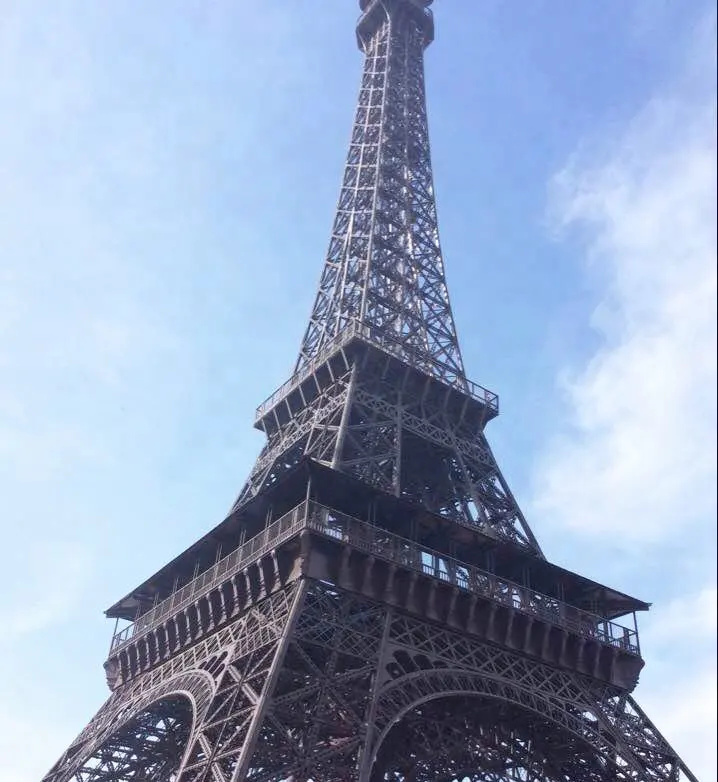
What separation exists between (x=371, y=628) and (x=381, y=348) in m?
15.7

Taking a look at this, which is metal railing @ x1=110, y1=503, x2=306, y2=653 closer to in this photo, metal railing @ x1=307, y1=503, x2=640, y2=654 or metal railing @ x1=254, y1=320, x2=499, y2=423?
metal railing @ x1=307, y1=503, x2=640, y2=654

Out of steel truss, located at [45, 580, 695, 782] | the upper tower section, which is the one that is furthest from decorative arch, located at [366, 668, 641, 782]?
the upper tower section

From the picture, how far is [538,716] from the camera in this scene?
33.9 m

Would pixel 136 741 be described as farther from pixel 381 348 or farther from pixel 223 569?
pixel 381 348

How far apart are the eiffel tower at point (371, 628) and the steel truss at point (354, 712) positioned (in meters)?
0.08

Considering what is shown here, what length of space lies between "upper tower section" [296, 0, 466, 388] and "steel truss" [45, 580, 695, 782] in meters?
15.9

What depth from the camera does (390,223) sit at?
56.5 metres

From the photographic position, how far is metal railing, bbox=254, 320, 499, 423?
45.1 meters

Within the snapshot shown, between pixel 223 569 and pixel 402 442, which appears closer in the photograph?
pixel 223 569

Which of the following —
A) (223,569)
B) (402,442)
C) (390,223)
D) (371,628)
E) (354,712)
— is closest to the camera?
(354,712)

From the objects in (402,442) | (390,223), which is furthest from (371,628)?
(390,223)

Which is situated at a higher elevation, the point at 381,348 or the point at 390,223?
the point at 390,223

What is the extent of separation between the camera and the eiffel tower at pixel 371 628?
96.3 ft

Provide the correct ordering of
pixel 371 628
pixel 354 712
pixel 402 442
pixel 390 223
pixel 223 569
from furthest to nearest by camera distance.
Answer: pixel 390 223 → pixel 402 442 → pixel 223 569 → pixel 371 628 → pixel 354 712
